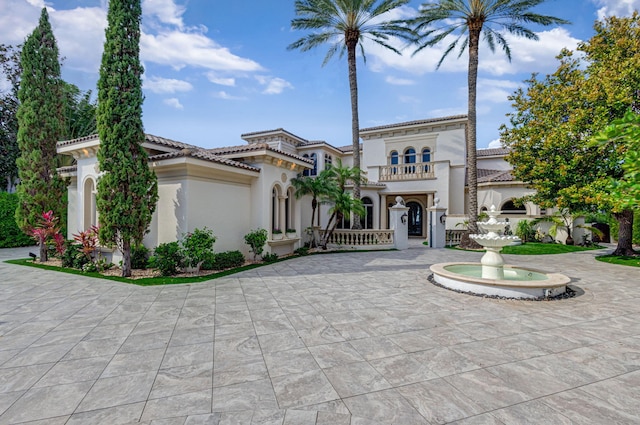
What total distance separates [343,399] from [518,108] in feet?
61.0

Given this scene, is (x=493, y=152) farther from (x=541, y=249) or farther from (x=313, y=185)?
(x=313, y=185)

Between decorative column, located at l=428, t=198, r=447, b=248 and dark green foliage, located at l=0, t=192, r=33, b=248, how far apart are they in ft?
80.1

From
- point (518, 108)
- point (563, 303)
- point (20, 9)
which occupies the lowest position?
point (563, 303)

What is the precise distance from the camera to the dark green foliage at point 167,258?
9.49 meters

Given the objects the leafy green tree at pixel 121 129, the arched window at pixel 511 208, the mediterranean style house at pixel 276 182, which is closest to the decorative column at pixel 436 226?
the mediterranean style house at pixel 276 182

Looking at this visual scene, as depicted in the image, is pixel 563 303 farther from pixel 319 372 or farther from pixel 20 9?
pixel 20 9

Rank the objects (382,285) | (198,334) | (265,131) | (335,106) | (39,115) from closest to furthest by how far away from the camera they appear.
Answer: (198,334) → (382,285) → (39,115) → (335,106) → (265,131)

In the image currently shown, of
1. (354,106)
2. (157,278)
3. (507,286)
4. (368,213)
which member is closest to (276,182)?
(157,278)

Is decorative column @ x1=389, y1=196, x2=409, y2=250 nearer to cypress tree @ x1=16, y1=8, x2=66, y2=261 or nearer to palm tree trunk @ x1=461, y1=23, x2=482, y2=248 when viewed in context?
palm tree trunk @ x1=461, y1=23, x2=482, y2=248

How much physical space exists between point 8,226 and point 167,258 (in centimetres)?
1609

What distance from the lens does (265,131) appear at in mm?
25062

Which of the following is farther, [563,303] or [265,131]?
[265,131]

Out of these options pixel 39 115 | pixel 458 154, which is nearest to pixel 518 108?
pixel 458 154

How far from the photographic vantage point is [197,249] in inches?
380
